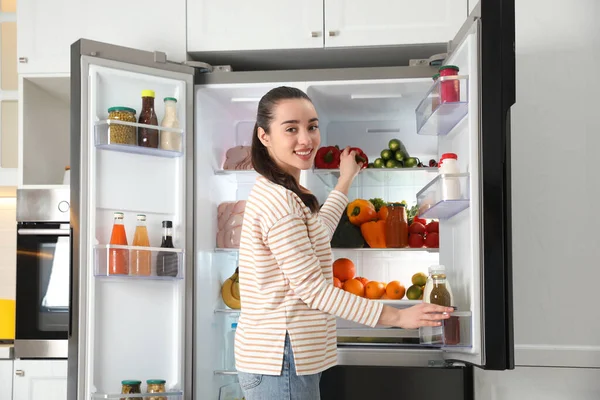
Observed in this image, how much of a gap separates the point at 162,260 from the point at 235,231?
0.44 m

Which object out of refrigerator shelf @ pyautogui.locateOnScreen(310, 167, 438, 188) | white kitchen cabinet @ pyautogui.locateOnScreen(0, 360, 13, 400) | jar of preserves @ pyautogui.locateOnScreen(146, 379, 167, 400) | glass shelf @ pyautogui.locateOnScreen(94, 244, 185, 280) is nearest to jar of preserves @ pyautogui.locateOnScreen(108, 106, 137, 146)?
glass shelf @ pyautogui.locateOnScreen(94, 244, 185, 280)

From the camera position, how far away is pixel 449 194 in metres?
2.30

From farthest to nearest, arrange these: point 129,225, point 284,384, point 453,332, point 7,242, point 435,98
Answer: point 7,242 → point 129,225 → point 435,98 → point 453,332 → point 284,384

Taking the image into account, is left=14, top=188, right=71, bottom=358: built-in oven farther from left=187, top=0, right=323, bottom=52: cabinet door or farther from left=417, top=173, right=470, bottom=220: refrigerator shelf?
left=417, top=173, right=470, bottom=220: refrigerator shelf

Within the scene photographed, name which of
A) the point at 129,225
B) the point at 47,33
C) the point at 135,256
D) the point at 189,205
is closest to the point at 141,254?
the point at 135,256

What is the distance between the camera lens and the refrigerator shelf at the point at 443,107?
231cm

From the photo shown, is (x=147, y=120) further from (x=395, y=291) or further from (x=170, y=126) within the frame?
(x=395, y=291)

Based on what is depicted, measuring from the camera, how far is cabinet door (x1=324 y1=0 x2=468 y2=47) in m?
2.99

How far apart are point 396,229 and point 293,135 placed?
117 centimetres

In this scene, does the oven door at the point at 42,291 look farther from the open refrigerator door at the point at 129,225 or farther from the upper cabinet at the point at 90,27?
the upper cabinet at the point at 90,27

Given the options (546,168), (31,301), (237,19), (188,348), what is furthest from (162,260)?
(546,168)

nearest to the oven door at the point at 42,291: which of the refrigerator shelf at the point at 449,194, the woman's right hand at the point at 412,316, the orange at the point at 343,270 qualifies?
the orange at the point at 343,270

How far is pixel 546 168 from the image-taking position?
2.70 meters

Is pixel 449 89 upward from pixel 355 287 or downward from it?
upward
